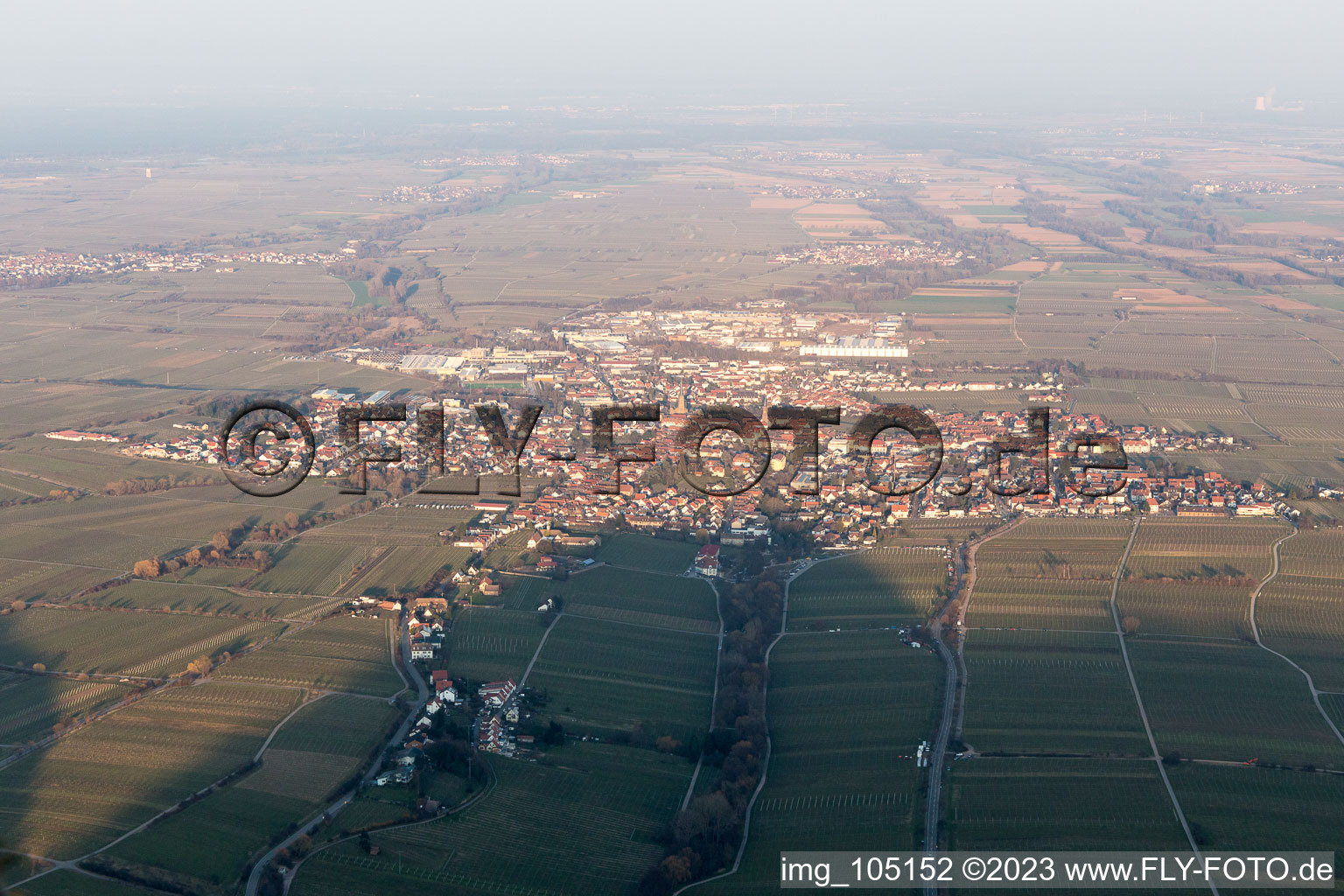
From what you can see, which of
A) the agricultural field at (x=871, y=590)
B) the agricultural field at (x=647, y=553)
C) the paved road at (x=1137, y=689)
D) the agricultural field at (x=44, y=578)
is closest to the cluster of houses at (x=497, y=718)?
the agricultural field at (x=647, y=553)

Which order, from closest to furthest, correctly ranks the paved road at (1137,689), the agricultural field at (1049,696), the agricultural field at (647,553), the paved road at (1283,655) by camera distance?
the paved road at (1137,689) → the agricultural field at (1049,696) → the paved road at (1283,655) → the agricultural field at (647,553)

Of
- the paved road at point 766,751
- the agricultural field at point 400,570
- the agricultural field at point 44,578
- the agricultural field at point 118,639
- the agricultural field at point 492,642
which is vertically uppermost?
the agricultural field at point 44,578

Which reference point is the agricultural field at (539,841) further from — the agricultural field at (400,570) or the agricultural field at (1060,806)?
the agricultural field at (400,570)

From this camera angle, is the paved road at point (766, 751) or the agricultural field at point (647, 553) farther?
the agricultural field at point (647, 553)

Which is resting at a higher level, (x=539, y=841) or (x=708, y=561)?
(x=708, y=561)

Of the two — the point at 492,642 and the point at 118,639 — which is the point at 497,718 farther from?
the point at 118,639

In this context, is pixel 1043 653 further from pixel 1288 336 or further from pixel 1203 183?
pixel 1203 183

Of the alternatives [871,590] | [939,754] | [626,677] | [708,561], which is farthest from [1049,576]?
[626,677]
